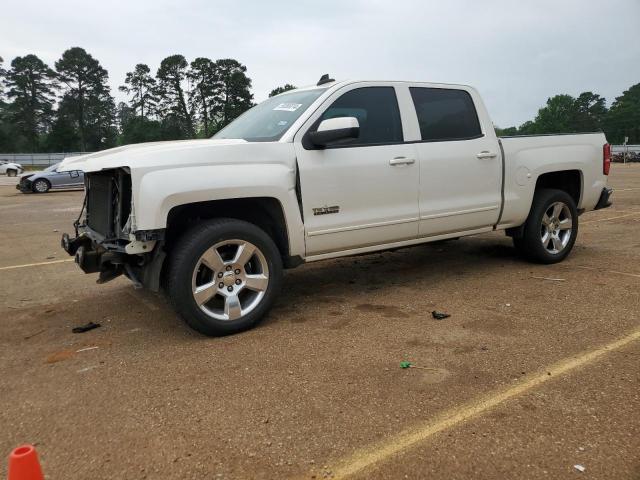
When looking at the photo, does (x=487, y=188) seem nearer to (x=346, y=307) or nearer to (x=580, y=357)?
(x=346, y=307)

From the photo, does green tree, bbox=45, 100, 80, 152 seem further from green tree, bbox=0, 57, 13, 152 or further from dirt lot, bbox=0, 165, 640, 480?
dirt lot, bbox=0, 165, 640, 480

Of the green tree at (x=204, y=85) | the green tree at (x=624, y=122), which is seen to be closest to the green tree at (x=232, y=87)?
the green tree at (x=204, y=85)

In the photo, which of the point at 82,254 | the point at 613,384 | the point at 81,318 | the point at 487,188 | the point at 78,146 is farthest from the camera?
the point at 78,146

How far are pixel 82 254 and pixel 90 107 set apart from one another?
90.8m

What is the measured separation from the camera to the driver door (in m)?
4.10

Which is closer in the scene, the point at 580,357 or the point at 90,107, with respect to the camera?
the point at 580,357

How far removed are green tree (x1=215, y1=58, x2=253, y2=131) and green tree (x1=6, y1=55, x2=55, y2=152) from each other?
27.4m

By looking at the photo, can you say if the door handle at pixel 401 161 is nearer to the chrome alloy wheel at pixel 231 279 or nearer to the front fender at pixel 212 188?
the front fender at pixel 212 188

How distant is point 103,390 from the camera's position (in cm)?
300

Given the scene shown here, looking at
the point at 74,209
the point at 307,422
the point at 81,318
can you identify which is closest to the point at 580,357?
the point at 307,422

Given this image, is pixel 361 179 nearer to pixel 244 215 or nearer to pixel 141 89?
pixel 244 215

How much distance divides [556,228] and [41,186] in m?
20.7

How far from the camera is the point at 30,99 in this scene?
80562 mm

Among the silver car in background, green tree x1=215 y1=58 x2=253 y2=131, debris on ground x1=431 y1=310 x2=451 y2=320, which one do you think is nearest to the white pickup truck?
debris on ground x1=431 y1=310 x2=451 y2=320
